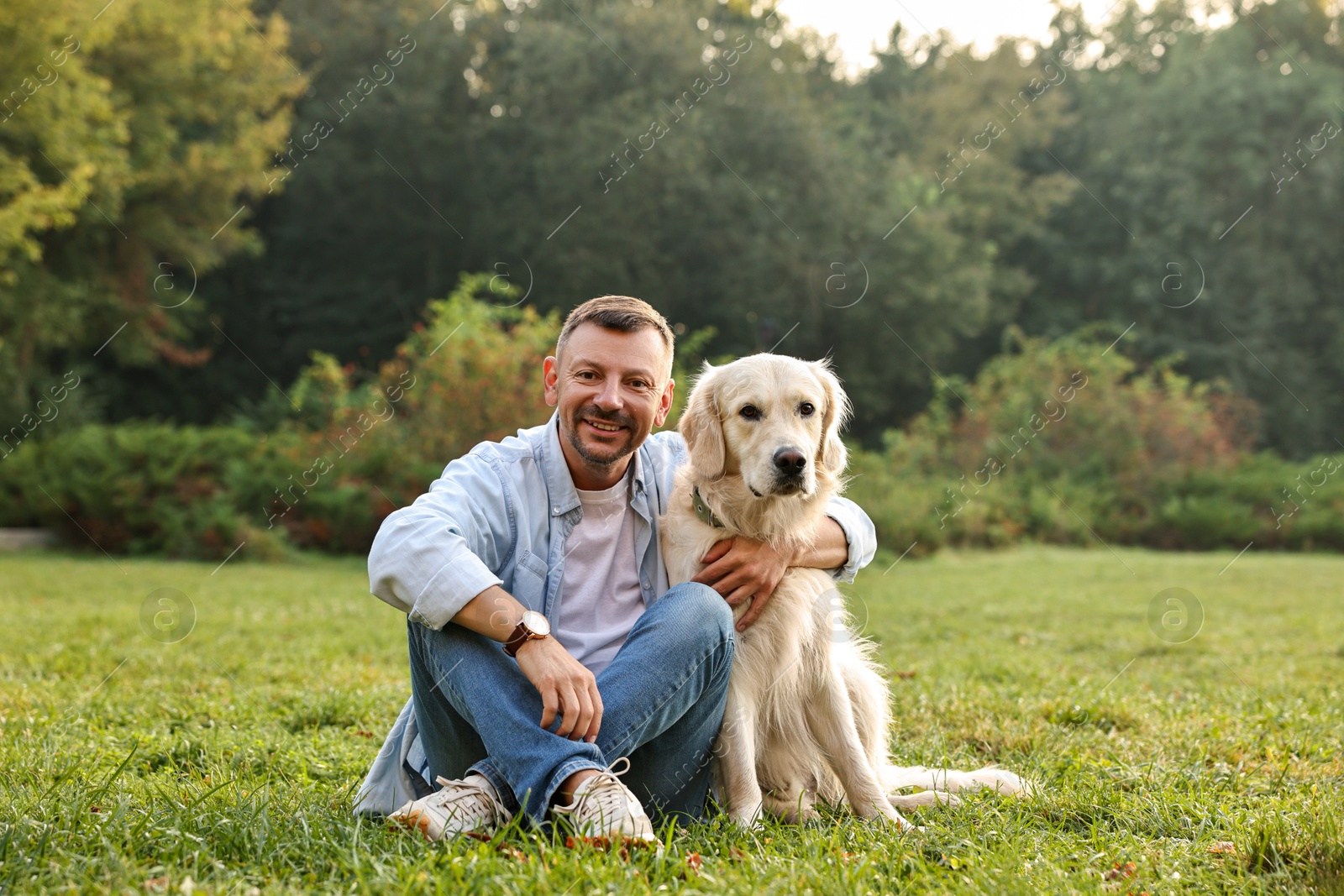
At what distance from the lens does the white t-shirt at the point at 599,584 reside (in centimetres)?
305

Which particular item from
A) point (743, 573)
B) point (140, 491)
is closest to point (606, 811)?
point (743, 573)

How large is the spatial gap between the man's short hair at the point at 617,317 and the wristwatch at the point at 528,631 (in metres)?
0.89

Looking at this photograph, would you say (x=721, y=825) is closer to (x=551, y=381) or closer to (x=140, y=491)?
(x=551, y=381)

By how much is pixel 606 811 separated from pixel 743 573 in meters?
0.88

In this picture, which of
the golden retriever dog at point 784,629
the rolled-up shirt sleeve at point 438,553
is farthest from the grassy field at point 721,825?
the rolled-up shirt sleeve at point 438,553

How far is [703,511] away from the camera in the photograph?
328cm

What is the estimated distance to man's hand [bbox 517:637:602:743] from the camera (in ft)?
8.50

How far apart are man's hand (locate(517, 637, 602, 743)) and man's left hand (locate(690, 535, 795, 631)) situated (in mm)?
569

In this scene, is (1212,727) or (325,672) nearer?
(1212,727)

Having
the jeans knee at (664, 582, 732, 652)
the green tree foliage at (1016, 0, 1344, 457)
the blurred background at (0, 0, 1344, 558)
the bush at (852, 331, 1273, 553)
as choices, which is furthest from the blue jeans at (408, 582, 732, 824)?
the green tree foliage at (1016, 0, 1344, 457)

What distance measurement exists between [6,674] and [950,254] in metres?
25.1

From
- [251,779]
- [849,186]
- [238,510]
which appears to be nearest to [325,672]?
[251,779]

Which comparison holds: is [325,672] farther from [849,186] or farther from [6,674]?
[849,186]

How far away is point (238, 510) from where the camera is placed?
1424cm
